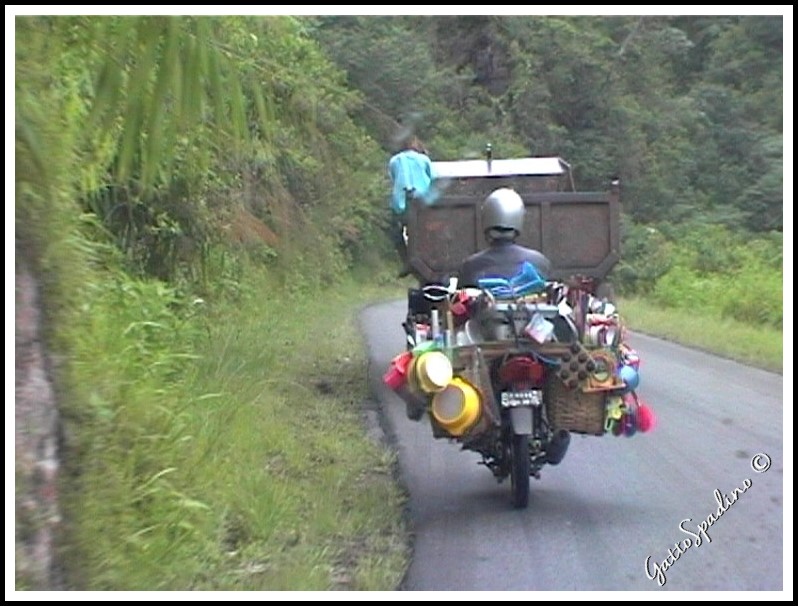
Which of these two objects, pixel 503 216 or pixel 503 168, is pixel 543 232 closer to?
pixel 503 168

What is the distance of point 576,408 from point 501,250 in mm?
1343

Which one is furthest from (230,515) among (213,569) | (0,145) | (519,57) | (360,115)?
(519,57)

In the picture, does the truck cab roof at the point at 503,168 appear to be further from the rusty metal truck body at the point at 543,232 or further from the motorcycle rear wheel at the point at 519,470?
the motorcycle rear wheel at the point at 519,470

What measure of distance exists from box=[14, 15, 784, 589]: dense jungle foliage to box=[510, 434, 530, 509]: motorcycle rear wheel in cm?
88

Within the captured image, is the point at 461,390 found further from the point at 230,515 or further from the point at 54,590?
the point at 54,590

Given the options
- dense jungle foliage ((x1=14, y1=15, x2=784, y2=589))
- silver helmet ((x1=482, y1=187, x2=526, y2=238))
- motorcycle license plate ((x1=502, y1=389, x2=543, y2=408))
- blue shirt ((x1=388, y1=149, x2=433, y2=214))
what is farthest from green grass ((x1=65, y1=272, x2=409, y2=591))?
blue shirt ((x1=388, y1=149, x2=433, y2=214))

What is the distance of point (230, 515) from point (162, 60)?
8.22ft

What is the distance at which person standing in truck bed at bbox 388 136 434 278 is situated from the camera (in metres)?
12.0

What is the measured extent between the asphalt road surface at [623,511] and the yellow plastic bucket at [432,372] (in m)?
0.83

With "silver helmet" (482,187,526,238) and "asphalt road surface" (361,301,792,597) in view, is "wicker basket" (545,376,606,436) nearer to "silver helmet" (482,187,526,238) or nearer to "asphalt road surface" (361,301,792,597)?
"asphalt road surface" (361,301,792,597)

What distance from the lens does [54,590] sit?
17.6 ft

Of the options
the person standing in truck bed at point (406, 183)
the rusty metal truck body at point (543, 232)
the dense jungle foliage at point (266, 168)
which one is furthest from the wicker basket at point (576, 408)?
the rusty metal truck body at point (543, 232)

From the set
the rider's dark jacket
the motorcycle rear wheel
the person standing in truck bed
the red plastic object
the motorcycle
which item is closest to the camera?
the motorcycle

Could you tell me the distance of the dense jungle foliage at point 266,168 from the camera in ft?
19.8
